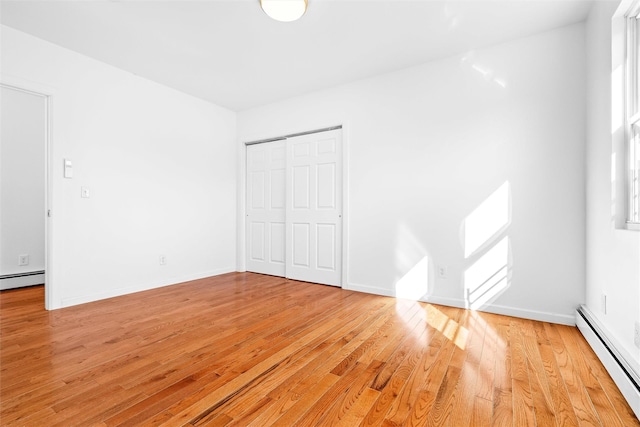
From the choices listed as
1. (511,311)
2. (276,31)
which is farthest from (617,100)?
(276,31)

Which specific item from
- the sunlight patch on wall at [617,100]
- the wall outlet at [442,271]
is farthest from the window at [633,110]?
the wall outlet at [442,271]

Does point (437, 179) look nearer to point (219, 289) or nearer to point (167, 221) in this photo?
point (219, 289)

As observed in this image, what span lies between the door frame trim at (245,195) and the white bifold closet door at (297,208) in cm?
7

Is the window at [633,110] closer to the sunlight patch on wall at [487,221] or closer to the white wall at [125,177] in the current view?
the sunlight patch on wall at [487,221]

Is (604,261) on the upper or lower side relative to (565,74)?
lower

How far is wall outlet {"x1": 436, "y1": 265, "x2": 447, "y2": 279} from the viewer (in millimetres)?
3066

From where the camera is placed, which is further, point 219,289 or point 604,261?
point 219,289

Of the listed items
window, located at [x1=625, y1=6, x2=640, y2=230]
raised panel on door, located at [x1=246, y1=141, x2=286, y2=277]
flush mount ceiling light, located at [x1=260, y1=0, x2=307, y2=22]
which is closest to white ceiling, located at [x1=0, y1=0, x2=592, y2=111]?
flush mount ceiling light, located at [x1=260, y1=0, x2=307, y2=22]

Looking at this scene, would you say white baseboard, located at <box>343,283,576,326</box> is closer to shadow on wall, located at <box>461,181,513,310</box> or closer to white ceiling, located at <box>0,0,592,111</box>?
shadow on wall, located at <box>461,181,513,310</box>

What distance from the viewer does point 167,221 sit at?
395 cm

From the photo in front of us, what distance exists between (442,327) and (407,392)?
1062mm

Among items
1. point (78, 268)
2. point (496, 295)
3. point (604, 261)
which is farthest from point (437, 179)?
point (78, 268)

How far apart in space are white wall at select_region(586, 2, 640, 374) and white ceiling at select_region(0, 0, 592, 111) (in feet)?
1.56

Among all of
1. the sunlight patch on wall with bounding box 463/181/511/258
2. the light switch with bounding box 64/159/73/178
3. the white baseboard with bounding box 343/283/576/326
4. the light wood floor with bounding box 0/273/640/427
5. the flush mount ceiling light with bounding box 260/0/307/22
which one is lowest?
the light wood floor with bounding box 0/273/640/427
